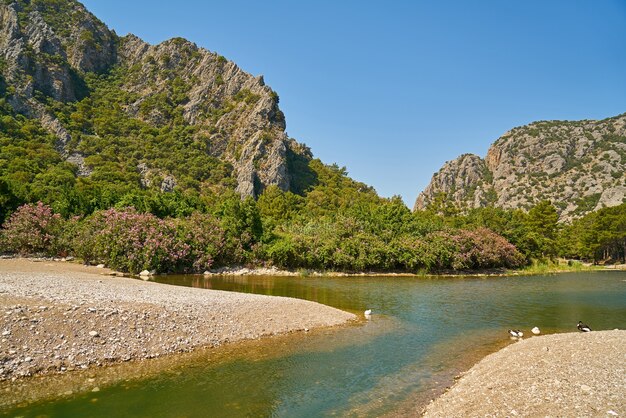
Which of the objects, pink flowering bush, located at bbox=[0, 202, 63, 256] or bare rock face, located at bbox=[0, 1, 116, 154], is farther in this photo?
bare rock face, located at bbox=[0, 1, 116, 154]

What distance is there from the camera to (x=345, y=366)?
1520 cm

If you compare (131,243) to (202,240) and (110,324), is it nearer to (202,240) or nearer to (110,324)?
(202,240)

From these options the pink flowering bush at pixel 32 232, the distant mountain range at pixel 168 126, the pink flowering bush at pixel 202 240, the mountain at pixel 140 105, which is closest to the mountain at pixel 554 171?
the distant mountain range at pixel 168 126

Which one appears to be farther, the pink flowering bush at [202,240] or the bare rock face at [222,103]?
the bare rock face at [222,103]

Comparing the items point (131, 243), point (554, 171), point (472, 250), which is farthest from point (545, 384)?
point (554, 171)

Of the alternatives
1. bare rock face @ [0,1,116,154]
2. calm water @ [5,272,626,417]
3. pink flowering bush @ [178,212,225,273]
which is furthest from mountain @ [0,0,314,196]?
calm water @ [5,272,626,417]

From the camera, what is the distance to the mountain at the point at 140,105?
102125 millimetres

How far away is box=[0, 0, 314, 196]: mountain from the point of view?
102 metres

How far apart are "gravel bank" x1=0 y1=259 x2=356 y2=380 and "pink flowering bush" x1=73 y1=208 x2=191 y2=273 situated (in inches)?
757

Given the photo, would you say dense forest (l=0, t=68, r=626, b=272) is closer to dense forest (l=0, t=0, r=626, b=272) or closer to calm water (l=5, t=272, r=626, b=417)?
dense forest (l=0, t=0, r=626, b=272)

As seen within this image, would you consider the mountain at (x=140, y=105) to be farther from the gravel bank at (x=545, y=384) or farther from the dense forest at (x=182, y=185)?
the gravel bank at (x=545, y=384)

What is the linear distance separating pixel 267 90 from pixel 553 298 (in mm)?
121354

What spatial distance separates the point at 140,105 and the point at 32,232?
94969 millimetres

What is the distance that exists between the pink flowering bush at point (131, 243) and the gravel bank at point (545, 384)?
35.5 meters
